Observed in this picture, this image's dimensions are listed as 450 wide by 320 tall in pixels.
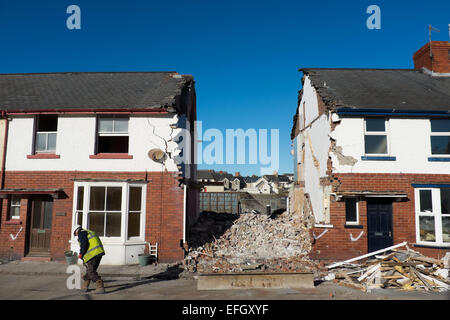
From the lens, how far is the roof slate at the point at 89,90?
38.5 ft

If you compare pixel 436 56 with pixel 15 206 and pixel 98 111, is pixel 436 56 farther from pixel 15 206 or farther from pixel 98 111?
pixel 15 206

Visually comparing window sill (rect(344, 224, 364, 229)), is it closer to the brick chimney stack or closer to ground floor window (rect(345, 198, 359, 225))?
ground floor window (rect(345, 198, 359, 225))

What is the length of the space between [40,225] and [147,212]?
166 inches

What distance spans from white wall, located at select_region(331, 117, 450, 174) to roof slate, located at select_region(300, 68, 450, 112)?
633 millimetres

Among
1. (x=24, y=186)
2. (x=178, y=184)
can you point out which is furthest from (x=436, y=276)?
(x=24, y=186)

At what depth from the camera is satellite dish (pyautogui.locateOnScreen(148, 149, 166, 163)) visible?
11.1 m

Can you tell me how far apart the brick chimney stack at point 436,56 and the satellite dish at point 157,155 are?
14.1 metres

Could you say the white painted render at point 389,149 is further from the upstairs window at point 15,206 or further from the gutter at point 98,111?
the upstairs window at point 15,206

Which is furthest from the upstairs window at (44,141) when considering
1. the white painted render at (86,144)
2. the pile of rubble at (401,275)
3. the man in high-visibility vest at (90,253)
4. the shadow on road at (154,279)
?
the pile of rubble at (401,275)

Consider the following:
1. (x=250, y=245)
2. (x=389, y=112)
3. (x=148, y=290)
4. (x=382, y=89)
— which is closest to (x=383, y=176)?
(x=389, y=112)

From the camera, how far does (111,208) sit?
11.0 m

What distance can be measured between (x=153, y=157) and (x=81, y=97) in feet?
14.1

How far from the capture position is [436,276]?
27.7 feet

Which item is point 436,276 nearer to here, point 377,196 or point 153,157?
point 377,196
